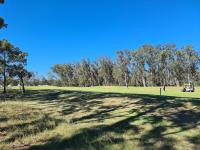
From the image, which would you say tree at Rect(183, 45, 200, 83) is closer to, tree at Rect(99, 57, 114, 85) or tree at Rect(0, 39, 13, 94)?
tree at Rect(99, 57, 114, 85)

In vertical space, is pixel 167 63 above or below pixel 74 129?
above

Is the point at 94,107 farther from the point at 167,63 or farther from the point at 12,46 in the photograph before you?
the point at 167,63

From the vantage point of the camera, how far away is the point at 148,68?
3378 inches

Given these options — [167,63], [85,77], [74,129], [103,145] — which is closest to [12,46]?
[74,129]

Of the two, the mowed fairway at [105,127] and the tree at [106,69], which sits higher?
the tree at [106,69]

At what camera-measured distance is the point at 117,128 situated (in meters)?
8.50

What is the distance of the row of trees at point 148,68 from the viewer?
77.7 metres

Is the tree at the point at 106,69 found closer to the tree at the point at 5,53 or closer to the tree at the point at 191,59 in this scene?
the tree at the point at 191,59

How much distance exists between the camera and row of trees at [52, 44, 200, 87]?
77.7m

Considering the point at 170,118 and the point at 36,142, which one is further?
the point at 170,118

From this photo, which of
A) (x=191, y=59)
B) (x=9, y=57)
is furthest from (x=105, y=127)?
(x=191, y=59)

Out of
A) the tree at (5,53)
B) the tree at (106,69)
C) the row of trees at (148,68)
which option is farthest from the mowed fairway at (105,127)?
the tree at (106,69)

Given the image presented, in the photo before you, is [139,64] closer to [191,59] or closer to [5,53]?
[191,59]

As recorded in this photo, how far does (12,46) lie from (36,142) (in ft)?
73.1
